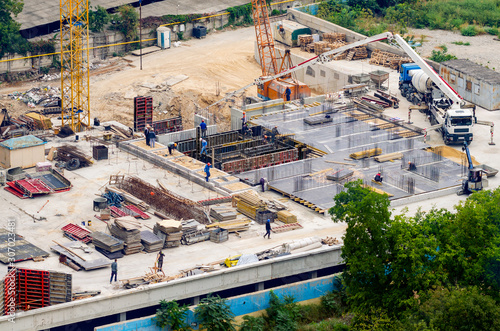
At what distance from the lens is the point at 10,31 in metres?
94.2

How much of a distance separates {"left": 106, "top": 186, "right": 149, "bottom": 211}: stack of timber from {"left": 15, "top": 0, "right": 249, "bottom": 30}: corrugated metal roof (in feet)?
131

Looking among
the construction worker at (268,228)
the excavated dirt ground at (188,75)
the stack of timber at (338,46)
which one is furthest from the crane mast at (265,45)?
the construction worker at (268,228)

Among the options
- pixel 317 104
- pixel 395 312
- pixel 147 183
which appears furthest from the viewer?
pixel 317 104

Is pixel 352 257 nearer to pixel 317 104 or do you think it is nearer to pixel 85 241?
pixel 85 241

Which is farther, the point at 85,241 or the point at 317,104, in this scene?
the point at 317,104

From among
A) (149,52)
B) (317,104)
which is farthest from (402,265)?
(149,52)

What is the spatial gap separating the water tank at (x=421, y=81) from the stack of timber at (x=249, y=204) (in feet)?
77.7

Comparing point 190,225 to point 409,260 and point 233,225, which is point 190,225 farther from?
point 409,260

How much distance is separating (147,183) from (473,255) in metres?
22.9

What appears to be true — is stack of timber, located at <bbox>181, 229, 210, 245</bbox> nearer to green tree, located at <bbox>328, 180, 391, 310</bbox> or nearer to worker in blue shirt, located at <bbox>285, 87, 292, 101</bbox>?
green tree, located at <bbox>328, 180, 391, 310</bbox>

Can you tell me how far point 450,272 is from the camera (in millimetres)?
49938

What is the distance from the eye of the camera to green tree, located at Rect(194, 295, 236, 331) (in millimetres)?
50906

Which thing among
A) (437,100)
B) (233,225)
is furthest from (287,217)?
(437,100)

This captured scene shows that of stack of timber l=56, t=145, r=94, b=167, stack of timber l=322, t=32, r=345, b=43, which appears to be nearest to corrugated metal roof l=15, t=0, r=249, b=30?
stack of timber l=322, t=32, r=345, b=43
